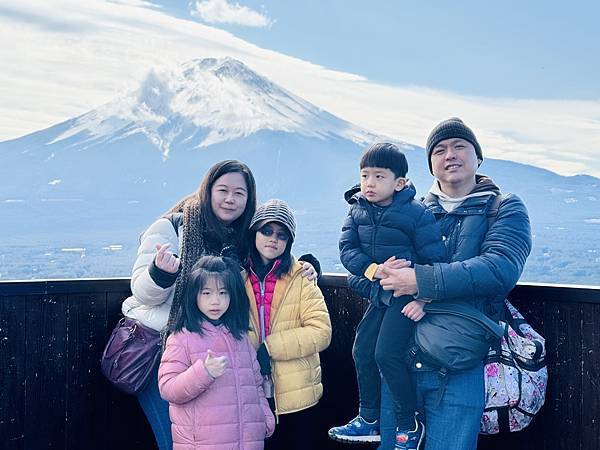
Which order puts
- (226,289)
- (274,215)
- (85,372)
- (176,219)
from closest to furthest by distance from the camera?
(226,289) < (274,215) < (176,219) < (85,372)

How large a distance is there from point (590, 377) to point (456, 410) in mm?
705

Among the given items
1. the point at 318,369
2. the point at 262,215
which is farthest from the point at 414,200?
the point at 318,369

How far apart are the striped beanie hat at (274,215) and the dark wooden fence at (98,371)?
0.76m

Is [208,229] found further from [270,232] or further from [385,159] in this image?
[385,159]

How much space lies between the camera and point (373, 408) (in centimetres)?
344

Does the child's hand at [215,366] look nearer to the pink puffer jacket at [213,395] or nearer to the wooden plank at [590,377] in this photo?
the pink puffer jacket at [213,395]

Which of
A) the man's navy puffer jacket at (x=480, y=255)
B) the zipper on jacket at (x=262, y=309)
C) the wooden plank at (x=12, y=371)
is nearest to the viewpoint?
the man's navy puffer jacket at (x=480, y=255)

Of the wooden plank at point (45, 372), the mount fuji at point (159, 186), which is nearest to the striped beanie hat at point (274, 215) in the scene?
the wooden plank at point (45, 372)

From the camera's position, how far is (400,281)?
3.03m

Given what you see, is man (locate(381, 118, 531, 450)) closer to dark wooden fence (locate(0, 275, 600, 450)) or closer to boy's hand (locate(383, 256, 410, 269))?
boy's hand (locate(383, 256, 410, 269))

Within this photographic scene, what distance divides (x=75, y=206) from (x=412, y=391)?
451 ft

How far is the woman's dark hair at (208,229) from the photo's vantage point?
338 cm

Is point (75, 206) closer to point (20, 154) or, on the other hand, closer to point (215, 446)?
point (20, 154)

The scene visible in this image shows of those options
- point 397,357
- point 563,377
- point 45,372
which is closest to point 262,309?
point 397,357
